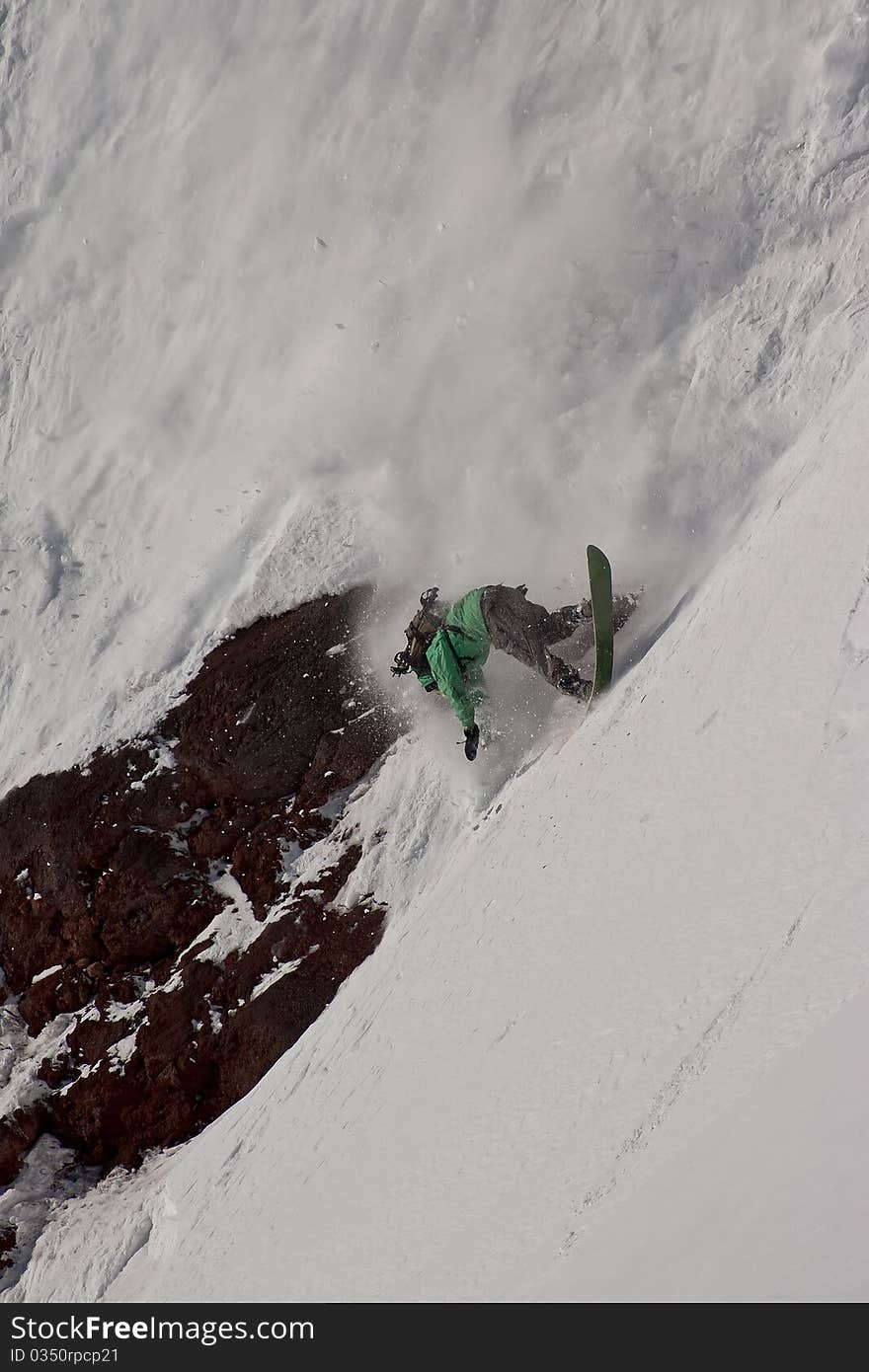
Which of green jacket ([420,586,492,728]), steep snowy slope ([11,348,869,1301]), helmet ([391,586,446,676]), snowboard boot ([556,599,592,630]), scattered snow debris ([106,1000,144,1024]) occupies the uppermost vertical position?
helmet ([391,586,446,676])

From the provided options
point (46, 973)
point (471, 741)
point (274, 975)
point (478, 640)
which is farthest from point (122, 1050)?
point (478, 640)

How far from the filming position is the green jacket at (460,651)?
877 centimetres

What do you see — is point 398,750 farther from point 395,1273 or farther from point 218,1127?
point 395,1273

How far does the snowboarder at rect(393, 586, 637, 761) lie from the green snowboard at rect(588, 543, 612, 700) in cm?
22

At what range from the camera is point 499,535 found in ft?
32.2

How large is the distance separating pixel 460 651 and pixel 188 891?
156 inches

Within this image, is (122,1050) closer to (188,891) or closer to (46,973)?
(46,973)

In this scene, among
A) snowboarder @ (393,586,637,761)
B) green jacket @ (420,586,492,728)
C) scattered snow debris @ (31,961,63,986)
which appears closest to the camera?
snowboarder @ (393,586,637,761)

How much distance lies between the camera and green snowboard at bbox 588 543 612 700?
8.09 m

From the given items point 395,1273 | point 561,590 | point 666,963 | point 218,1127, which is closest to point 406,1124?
point 395,1273

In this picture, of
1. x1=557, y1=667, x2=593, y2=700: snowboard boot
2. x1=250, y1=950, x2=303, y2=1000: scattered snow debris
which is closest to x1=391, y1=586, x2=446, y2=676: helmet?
x1=557, y1=667, x2=593, y2=700: snowboard boot

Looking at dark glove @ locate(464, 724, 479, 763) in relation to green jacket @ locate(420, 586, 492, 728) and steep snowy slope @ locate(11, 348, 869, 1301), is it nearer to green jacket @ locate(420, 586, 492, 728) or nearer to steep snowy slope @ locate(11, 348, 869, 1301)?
green jacket @ locate(420, 586, 492, 728)

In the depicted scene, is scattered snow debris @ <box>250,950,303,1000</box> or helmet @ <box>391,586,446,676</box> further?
scattered snow debris @ <box>250,950,303,1000</box>
